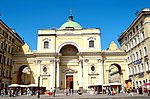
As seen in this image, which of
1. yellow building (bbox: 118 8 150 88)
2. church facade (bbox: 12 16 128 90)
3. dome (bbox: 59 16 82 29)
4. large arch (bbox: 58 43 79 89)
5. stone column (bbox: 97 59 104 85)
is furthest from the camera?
dome (bbox: 59 16 82 29)

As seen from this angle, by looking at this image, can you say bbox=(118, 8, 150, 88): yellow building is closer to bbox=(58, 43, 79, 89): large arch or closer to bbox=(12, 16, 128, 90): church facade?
bbox=(12, 16, 128, 90): church facade

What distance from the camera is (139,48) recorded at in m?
41.5

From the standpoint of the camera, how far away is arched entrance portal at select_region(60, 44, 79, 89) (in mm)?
49906

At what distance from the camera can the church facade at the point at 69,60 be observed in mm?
47562

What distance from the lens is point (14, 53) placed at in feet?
165

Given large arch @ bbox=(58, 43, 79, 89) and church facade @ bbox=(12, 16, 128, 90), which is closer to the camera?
church facade @ bbox=(12, 16, 128, 90)

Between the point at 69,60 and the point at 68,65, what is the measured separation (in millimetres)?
1270

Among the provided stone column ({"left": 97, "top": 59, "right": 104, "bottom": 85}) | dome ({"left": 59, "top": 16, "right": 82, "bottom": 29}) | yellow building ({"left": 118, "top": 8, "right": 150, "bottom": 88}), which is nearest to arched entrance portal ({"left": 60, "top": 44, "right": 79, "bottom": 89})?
stone column ({"left": 97, "top": 59, "right": 104, "bottom": 85})

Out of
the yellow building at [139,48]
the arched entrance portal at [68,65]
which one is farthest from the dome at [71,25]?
the yellow building at [139,48]

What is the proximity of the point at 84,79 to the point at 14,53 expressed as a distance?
721 inches

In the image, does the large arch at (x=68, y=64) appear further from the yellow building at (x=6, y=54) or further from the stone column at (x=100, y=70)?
the yellow building at (x=6, y=54)

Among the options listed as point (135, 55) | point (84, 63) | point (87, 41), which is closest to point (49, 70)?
point (84, 63)

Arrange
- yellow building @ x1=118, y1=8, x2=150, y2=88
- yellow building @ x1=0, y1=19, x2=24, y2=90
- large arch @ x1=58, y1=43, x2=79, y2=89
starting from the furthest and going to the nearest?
large arch @ x1=58, y1=43, x2=79, y2=89
yellow building @ x1=0, y1=19, x2=24, y2=90
yellow building @ x1=118, y1=8, x2=150, y2=88

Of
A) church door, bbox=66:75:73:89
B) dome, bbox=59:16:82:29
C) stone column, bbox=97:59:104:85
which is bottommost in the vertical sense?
church door, bbox=66:75:73:89
